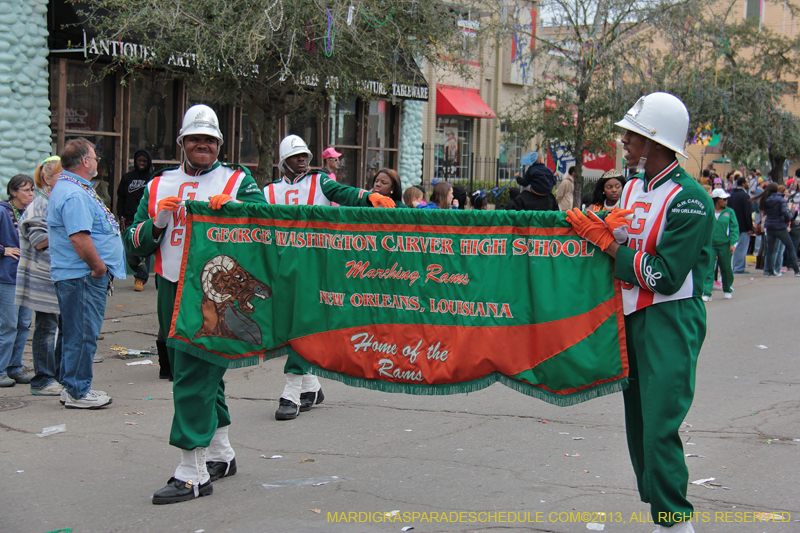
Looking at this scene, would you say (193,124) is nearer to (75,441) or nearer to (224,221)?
(224,221)

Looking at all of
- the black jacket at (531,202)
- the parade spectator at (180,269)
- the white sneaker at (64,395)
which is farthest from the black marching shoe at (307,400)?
the black jacket at (531,202)

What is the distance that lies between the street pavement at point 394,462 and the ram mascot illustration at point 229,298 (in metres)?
0.95

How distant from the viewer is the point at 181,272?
463cm

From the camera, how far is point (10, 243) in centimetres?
741

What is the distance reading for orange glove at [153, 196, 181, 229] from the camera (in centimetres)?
456

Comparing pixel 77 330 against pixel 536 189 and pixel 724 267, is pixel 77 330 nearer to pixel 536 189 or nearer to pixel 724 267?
pixel 536 189

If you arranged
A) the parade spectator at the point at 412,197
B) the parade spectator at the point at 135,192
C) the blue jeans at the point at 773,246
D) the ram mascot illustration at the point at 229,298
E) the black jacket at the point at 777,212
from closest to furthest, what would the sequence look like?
the ram mascot illustration at the point at 229,298
the parade spectator at the point at 412,197
the parade spectator at the point at 135,192
the black jacket at the point at 777,212
the blue jeans at the point at 773,246

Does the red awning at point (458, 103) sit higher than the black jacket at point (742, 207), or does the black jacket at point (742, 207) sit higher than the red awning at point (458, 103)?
the red awning at point (458, 103)

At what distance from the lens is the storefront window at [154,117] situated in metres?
15.3

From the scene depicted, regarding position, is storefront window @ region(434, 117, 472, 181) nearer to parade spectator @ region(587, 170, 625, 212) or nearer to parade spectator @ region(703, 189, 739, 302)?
parade spectator @ region(703, 189, 739, 302)

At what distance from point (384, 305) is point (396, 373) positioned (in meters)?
0.37

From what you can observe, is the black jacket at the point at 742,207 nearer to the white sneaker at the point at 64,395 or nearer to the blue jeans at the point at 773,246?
the blue jeans at the point at 773,246

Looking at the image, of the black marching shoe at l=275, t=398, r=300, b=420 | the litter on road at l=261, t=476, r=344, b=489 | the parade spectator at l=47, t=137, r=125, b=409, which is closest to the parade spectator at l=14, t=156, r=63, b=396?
the parade spectator at l=47, t=137, r=125, b=409

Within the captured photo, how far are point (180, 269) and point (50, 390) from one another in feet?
10.7
